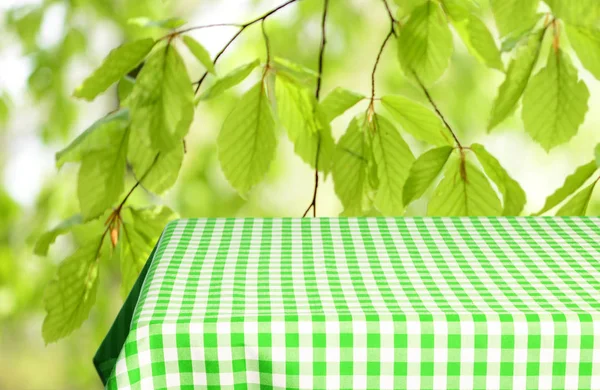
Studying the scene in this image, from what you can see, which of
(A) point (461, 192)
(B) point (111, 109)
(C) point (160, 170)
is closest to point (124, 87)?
(C) point (160, 170)

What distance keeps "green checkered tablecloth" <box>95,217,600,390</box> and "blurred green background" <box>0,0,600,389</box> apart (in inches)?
82.5

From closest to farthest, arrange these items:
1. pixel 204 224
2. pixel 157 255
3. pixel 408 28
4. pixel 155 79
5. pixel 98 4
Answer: pixel 157 255 < pixel 204 224 < pixel 155 79 < pixel 408 28 < pixel 98 4

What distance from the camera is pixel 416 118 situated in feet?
4.25

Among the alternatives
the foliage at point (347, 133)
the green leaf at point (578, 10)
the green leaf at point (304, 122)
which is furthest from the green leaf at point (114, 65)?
the green leaf at point (578, 10)

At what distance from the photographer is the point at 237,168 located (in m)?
1.25

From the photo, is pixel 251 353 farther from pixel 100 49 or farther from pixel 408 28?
pixel 100 49

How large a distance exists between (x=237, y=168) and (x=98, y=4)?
183 centimetres

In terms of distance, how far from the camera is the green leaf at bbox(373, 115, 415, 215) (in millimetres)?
1344

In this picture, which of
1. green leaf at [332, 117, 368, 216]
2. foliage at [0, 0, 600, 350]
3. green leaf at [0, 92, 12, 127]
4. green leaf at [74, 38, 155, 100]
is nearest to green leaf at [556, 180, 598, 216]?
foliage at [0, 0, 600, 350]

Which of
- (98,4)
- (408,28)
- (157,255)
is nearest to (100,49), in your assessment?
(98,4)

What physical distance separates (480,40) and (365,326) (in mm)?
768

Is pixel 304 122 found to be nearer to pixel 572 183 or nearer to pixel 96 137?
pixel 96 137

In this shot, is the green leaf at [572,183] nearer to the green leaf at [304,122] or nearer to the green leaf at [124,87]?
the green leaf at [304,122]

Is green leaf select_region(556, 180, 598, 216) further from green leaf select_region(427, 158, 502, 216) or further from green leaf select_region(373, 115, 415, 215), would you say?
green leaf select_region(373, 115, 415, 215)
